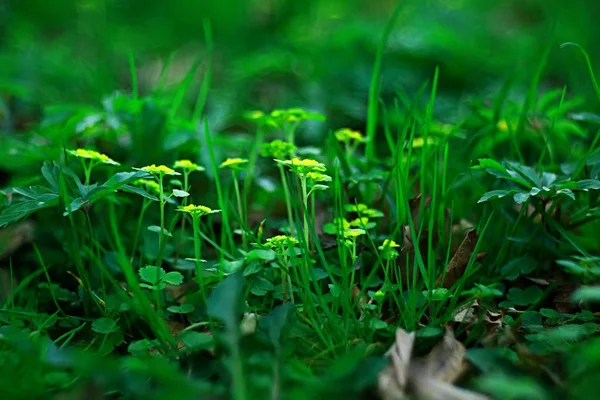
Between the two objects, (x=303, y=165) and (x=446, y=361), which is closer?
(x=446, y=361)

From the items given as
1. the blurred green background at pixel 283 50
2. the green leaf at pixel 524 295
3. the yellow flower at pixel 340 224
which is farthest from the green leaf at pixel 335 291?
the blurred green background at pixel 283 50

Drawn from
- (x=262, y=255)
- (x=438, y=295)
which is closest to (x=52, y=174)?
(x=262, y=255)

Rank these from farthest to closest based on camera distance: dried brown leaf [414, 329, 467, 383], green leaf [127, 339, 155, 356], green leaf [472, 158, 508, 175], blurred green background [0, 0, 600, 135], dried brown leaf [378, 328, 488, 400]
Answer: blurred green background [0, 0, 600, 135] < green leaf [472, 158, 508, 175] < green leaf [127, 339, 155, 356] < dried brown leaf [414, 329, 467, 383] < dried brown leaf [378, 328, 488, 400]

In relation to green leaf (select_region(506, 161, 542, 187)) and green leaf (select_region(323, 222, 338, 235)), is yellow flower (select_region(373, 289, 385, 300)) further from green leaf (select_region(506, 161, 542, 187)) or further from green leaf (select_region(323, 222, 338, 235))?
green leaf (select_region(506, 161, 542, 187))

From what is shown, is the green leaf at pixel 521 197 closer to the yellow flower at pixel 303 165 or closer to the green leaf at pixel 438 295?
the green leaf at pixel 438 295

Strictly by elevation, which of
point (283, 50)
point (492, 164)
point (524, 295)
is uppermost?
point (492, 164)

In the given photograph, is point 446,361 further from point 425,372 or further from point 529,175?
point 529,175

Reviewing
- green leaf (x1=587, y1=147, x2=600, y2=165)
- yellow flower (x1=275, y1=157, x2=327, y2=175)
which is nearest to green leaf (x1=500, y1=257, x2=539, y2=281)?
green leaf (x1=587, y1=147, x2=600, y2=165)
